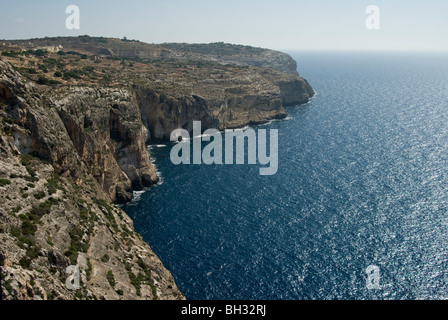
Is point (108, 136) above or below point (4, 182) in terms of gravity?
above

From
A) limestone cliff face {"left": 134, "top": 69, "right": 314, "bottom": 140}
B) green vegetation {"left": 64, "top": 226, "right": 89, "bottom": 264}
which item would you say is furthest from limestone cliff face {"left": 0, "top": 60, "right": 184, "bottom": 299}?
limestone cliff face {"left": 134, "top": 69, "right": 314, "bottom": 140}

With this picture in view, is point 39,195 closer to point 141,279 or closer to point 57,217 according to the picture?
point 57,217

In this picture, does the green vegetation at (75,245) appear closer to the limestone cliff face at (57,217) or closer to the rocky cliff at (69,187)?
the limestone cliff face at (57,217)

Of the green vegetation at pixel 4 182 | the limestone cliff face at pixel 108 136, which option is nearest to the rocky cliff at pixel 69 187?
the green vegetation at pixel 4 182

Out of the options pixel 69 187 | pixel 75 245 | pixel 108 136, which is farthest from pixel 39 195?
pixel 108 136
